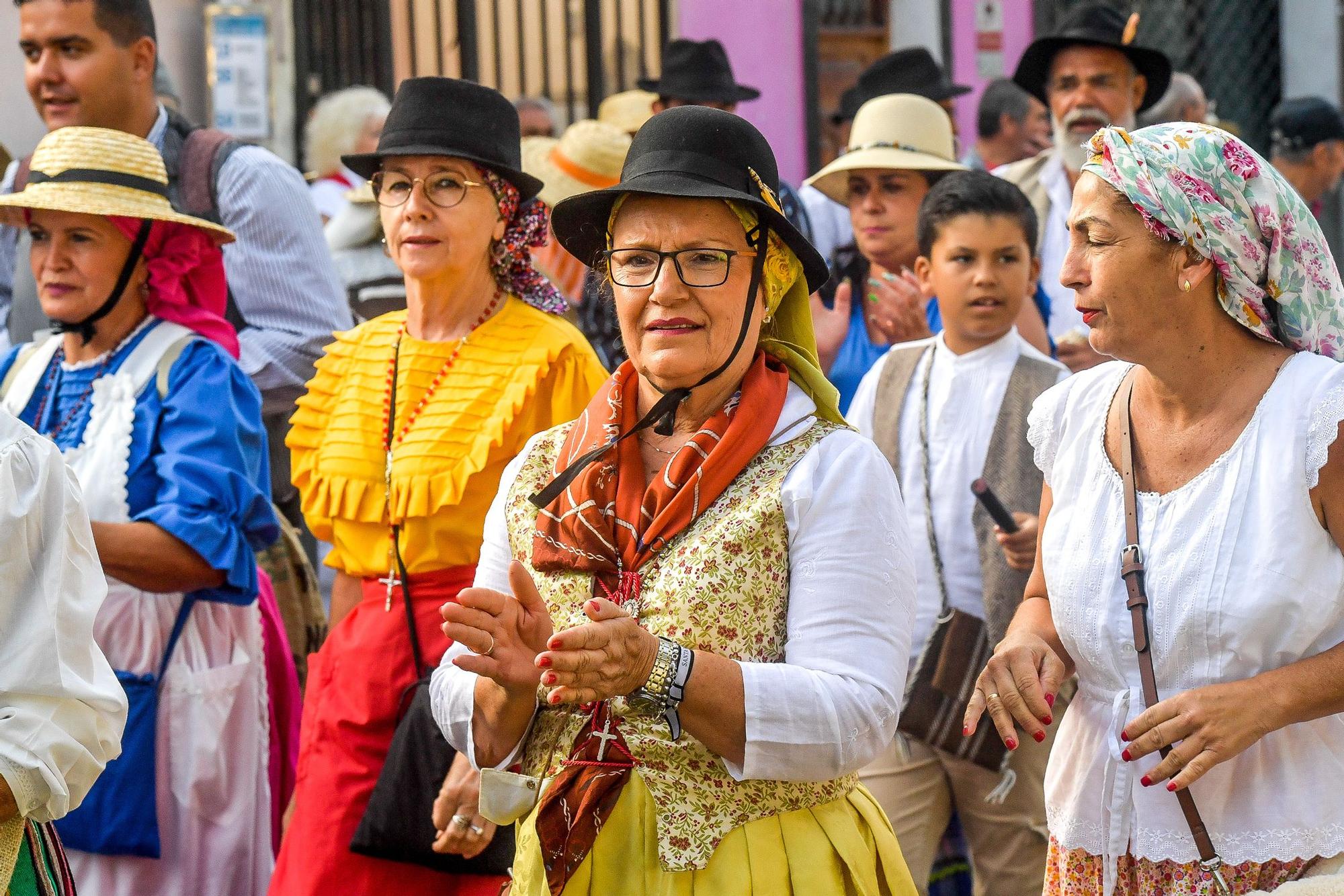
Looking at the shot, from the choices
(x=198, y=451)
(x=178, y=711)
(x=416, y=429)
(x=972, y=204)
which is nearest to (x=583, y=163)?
(x=972, y=204)

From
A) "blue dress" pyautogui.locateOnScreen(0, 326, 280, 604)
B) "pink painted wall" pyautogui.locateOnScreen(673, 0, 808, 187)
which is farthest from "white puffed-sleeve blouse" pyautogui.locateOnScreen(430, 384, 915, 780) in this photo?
"pink painted wall" pyautogui.locateOnScreen(673, 0, 808, 187)

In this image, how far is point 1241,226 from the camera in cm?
268

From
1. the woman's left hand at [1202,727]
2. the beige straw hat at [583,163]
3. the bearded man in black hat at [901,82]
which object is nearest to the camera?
the woman's left hand at [1202,727]

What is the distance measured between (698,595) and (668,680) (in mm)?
203

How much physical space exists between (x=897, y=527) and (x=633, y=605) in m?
0.46

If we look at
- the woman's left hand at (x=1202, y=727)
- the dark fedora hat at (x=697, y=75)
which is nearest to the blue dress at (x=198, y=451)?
the woman's left hand at (x=1202, y=727)

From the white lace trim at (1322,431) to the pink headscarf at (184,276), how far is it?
2.63 m

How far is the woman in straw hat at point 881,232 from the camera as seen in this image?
4844 mm

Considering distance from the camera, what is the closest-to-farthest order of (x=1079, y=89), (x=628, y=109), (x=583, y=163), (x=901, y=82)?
(x=1079, y=89)
(x=583, y=163)
(x=901, y=82)
(x=628, y=109)

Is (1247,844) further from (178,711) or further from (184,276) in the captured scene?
(184,276)

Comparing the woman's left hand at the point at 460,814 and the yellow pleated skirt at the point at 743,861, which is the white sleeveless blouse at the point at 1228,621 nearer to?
the yellow pleated skirt at the point at 743,861

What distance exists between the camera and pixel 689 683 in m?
2.41

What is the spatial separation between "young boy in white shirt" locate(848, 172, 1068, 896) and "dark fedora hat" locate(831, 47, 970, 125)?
256 centimetres

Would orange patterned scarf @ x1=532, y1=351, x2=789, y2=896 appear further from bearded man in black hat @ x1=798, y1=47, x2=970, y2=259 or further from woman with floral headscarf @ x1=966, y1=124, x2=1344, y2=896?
bearded man in black hat @ x1=798, y1=47, x2=970, y2=259
